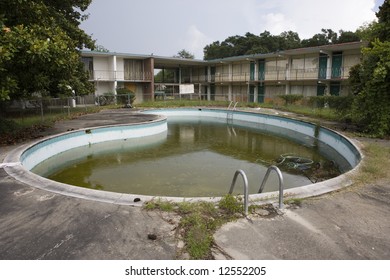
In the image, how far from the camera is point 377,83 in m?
10.8

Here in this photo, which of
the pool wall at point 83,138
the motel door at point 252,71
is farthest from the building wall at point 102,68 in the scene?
the motel door at point 252,71

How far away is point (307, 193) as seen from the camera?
5387 mm

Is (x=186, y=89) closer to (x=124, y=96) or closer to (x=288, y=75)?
(x=124, y=96)

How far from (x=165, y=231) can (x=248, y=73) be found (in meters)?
31.7

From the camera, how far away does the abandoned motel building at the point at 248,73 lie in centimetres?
2572

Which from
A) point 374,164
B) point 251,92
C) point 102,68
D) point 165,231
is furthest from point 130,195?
point 251,92

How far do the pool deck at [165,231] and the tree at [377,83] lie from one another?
267 inches

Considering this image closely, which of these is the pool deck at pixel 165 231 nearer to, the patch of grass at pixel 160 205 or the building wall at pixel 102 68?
the patch of grass at pixel 160 205

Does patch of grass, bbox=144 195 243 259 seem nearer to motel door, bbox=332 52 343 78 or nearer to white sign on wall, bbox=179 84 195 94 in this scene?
motel door, bbox=332 52 343 78

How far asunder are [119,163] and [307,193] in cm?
696

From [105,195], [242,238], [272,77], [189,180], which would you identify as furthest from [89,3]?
[272,77]

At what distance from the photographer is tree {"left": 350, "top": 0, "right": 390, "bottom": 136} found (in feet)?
33.2
